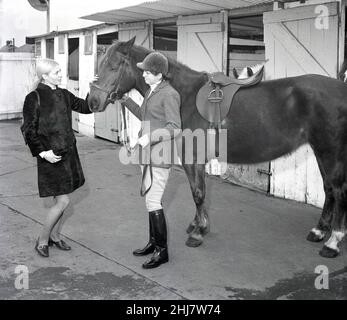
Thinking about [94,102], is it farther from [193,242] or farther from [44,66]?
[193,242]

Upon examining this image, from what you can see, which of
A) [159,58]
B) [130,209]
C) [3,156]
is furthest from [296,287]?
[3,156]

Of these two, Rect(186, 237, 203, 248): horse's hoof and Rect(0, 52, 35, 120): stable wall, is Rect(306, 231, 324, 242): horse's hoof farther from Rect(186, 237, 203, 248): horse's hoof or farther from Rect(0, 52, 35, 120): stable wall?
Rect(0, 52, 35, 120): stable wall

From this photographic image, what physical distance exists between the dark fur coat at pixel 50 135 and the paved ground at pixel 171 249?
2.20ft

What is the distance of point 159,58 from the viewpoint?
3693mm

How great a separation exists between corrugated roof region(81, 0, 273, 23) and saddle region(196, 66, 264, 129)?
1.93 m

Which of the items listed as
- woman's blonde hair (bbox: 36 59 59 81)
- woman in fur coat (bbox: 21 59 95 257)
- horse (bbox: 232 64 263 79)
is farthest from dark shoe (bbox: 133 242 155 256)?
horse (bbox: 232 64 263 79)

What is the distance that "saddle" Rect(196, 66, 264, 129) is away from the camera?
173 inches

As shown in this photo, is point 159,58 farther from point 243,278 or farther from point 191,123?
point 243,278

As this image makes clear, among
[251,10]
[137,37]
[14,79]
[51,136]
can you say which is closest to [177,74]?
[51,136]

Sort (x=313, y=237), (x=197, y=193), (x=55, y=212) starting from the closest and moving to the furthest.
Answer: (x=55, y=212), (x=197, y=193), (x=313, y=237)

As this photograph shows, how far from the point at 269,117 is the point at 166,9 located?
11.0 feet

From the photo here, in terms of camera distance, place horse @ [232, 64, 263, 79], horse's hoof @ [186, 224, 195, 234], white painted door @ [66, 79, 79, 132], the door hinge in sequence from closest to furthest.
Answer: horse's hoof @ [186, 224, 195, 234] < horse @ [232, 64, 263, 79] < the door hinge < white painted door @ [66, 79, 79, 132]

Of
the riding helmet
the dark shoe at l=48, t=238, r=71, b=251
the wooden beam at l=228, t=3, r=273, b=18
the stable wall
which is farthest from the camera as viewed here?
the stable wall

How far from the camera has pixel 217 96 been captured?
173 inches
